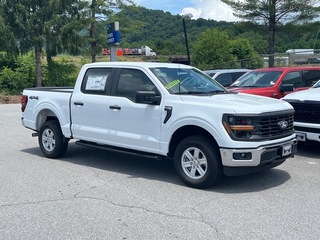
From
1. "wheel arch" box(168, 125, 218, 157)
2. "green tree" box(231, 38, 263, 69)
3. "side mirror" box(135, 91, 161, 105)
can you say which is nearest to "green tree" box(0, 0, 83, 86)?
"side mirror" box(135, 91, 161, 105)

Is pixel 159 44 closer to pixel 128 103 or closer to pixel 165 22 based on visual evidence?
pixel 165 22

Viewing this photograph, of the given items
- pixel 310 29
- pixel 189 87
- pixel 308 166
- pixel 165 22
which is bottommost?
pixel 308 166

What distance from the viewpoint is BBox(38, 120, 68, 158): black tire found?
27.3 feet

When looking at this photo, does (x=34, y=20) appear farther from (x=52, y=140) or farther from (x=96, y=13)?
(x=52, y=140)

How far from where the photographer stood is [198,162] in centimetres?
627

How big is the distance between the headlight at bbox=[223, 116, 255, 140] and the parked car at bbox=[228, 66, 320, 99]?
5088mm

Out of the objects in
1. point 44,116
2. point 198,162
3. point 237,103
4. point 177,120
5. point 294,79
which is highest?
point 294,79

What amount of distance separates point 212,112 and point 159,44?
57028 millimetres

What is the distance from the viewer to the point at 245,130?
595 cm

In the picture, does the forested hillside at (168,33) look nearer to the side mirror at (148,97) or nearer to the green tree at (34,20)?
the green tree at (34,20)

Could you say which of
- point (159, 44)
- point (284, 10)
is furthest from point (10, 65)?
point (159, 44)

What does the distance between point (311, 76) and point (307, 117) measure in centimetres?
440

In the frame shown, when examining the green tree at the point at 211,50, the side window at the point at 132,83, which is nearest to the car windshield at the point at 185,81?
the side window at the point at 132,83

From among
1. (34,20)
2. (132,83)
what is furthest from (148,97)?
(34,20)
